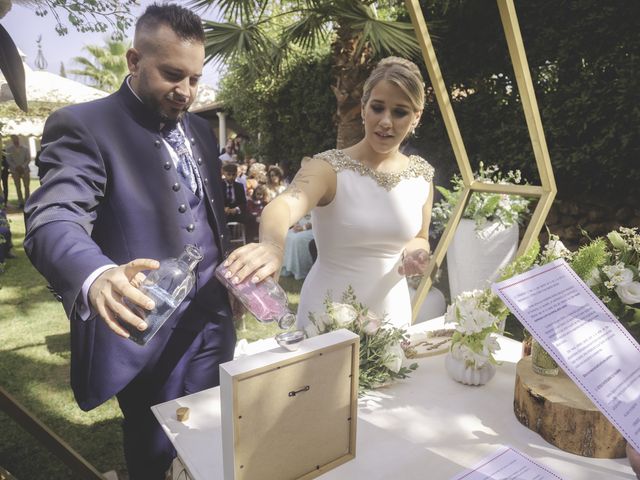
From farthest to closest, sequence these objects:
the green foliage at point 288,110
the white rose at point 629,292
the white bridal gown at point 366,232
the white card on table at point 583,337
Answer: the green foliage at point 288,110
the white bridal gown at point 366,232
the white rose at point 629,292
the white card on table at point 583,337

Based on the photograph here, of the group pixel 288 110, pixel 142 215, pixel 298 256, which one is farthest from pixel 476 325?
pixel 288 110

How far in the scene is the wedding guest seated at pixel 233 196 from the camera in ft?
21.3

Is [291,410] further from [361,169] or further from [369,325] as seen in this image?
[361,169]

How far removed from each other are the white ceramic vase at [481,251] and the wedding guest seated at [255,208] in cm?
311

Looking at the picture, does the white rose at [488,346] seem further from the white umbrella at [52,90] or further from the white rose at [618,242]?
the white umbrella at [52,90]

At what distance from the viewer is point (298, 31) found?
6.06 metres

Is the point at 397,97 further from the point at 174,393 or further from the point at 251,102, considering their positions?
the point at 251,102

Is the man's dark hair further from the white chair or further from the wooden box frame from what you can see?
the white chair

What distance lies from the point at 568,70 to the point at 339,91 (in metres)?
2.49

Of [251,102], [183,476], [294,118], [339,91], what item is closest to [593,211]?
[339,91]

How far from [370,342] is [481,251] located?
11.3 feet

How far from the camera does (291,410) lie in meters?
0.92

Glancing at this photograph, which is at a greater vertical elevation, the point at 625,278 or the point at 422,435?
the point at 625,278

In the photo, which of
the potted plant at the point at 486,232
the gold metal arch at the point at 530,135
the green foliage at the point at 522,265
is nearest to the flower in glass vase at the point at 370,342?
the green foliage at the point at 522,265
